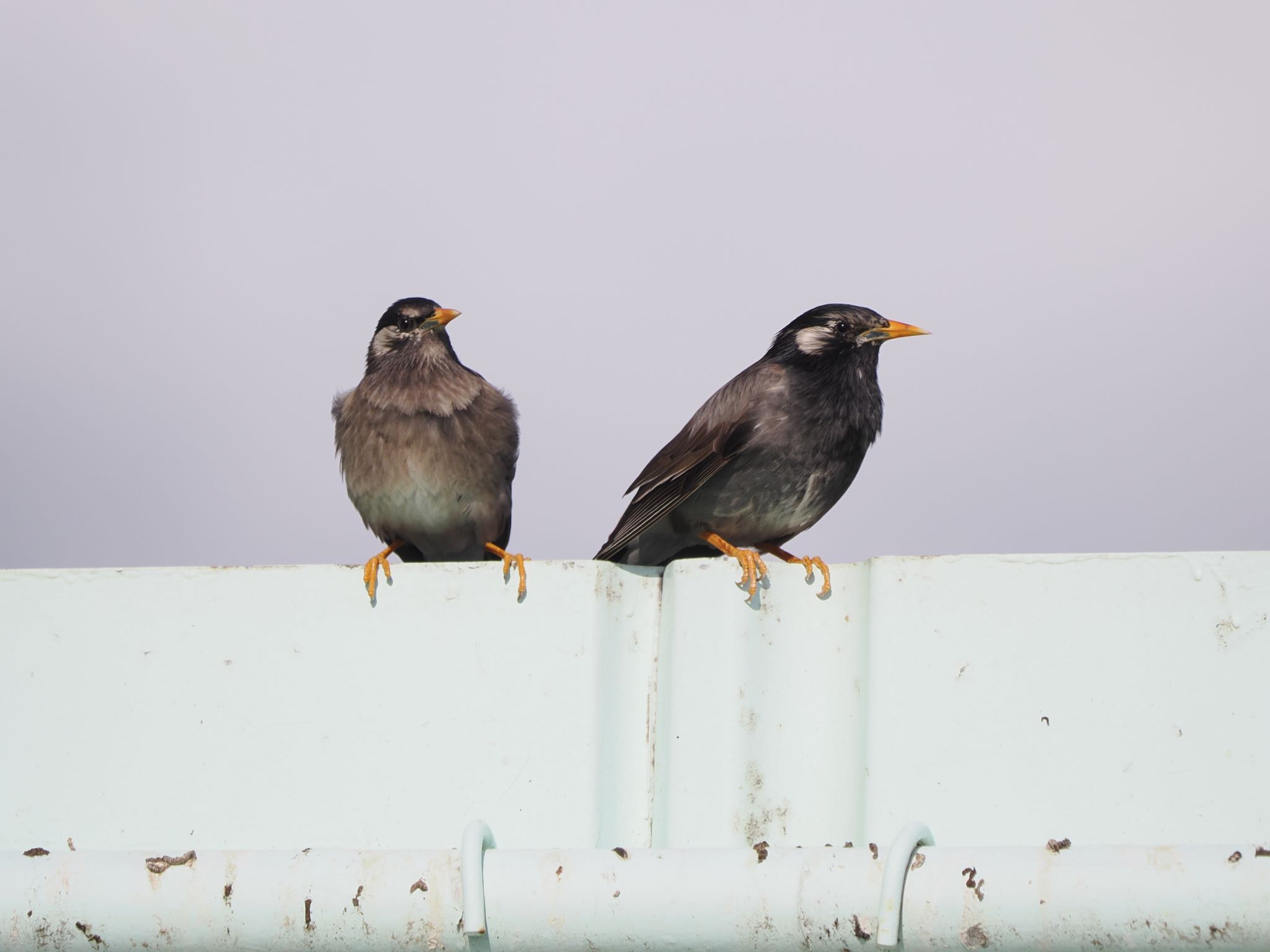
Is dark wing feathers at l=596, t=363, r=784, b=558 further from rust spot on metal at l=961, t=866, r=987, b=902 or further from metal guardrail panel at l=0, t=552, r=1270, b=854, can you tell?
rust spot on metal at l=961, t=866, r=987, b=902

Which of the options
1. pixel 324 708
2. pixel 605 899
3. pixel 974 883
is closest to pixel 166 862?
pixel 605 899

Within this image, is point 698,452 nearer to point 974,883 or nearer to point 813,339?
point 813,339

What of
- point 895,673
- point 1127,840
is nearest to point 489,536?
point 895,673

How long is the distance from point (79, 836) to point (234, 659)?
0.47 metres

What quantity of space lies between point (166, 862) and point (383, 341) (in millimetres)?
3886

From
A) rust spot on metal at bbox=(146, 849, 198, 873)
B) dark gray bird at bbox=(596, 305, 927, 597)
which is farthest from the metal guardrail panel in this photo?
dark gray bird at bbox=(596, 305, 927, 597)

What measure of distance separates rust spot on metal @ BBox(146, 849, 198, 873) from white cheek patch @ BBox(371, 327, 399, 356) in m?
3.78

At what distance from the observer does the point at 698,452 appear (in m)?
5.20

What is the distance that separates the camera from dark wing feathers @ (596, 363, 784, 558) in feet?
16.9

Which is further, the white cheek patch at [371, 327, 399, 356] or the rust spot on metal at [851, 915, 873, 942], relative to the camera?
the white cheek patch at [371, 327, 399, 356]

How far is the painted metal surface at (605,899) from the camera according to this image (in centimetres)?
221

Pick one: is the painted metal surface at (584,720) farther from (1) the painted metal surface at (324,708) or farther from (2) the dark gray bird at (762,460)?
(2) the dark gray bird at (762,460)

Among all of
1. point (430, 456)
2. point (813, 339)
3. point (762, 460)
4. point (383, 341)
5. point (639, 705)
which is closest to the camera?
point (639, 705)

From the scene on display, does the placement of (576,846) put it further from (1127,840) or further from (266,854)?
(1127,840)
